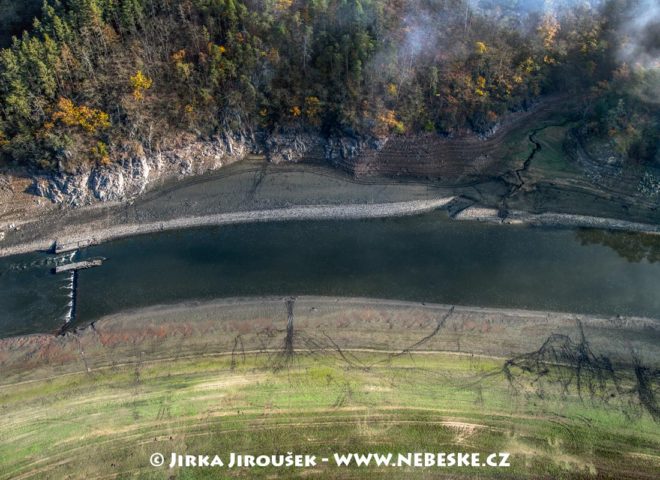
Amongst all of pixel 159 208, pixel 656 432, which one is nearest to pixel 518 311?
pixel 656 432

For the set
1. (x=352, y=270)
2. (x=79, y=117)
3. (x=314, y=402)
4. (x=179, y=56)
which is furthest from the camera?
(x=179, y=56)

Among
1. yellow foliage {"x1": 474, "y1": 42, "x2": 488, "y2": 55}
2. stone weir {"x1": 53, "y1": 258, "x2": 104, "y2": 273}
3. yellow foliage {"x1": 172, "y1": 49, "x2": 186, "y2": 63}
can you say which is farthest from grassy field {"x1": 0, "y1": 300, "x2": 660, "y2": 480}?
yellow foliage {"x1": 474, "y1": 42, "x2": 488, "y2": 55}

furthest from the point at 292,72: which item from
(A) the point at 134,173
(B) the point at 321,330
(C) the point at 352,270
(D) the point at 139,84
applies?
(B) the point at 321,330

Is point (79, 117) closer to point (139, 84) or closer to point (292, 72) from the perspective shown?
point (139, 84)

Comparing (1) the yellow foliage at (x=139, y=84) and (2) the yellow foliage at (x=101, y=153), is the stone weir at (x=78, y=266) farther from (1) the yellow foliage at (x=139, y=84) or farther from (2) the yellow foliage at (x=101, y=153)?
(1) the yellow foliage at (x=139, y=84)

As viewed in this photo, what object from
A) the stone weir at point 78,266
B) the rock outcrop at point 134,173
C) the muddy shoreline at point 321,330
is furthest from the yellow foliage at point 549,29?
the stone weir at point 78,266

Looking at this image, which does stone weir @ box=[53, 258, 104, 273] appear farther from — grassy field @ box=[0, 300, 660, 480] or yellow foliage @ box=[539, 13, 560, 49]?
yellow foliage @ box=[539, 13, 560, 49]

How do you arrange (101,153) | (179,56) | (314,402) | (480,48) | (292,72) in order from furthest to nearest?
(480,48) < (292,72) < (179,56) < (101,153) < (314,402)
